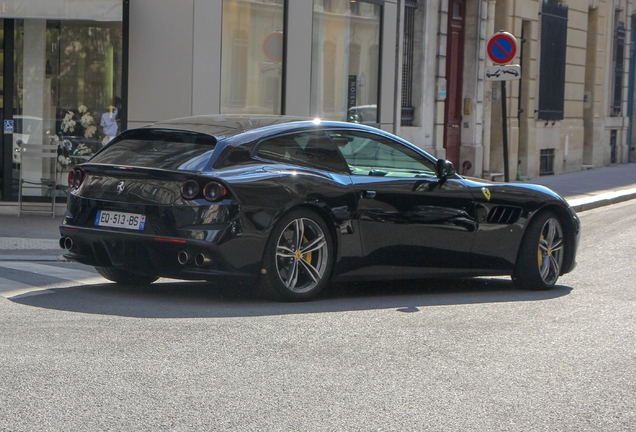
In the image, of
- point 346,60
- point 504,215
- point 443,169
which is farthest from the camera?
point 346,60

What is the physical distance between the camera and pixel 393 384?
5.16 m

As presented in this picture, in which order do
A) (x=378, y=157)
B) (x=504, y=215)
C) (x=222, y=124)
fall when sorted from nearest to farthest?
(x=222, y=124) < (x=378, y=157) < (x=504, y=215)

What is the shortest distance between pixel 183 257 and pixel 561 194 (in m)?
14.7

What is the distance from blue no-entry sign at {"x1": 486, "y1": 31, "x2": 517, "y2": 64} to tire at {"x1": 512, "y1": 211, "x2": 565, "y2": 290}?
7.69m

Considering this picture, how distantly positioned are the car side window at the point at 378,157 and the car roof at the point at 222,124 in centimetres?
38

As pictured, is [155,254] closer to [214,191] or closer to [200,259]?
[200,259]

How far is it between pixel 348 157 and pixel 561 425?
12.2 ft

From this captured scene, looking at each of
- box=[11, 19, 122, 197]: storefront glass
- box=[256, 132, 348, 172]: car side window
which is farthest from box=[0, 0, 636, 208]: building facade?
box=[256, 132, 348, 172]: car side window

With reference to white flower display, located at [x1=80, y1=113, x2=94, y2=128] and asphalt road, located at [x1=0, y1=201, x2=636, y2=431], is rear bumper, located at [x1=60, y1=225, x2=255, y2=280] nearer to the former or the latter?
asphalt road, located at [x1=0, y1=201, x2=636, y2=431]

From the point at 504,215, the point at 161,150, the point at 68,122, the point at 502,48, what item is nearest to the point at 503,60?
the point at 502,48

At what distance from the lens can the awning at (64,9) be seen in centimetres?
1330

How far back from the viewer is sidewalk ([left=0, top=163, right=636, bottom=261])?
10384mm

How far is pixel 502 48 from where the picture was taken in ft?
54.4

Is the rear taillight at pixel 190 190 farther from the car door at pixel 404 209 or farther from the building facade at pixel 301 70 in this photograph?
the building facade at pixel 301 70
